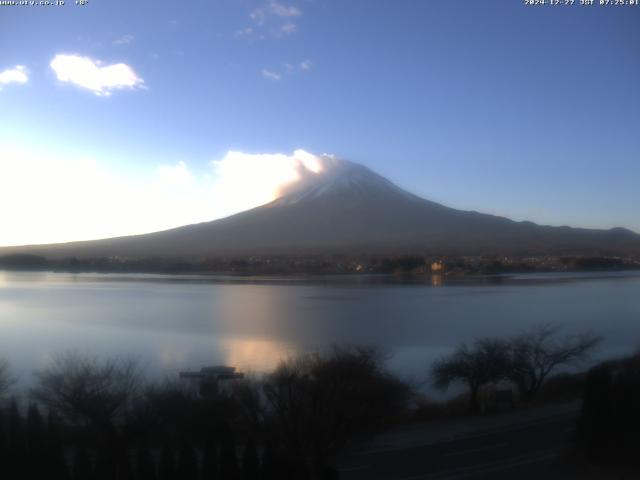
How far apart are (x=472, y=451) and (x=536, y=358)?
361 cm

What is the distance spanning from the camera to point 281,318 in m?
14.8

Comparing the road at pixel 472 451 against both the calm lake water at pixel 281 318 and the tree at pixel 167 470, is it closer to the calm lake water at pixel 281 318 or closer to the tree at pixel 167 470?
the tree at pixel 167 470

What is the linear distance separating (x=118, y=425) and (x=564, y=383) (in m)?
4.89

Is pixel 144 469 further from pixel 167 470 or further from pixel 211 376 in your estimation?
pixel 211 376

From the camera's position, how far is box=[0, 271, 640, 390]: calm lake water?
32.9ft

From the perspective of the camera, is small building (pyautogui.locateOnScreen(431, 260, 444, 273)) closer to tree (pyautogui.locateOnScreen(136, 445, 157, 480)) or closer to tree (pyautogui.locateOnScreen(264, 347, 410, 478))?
tree (pyautogui.locateOnScreen(264, 347, 410, 478))

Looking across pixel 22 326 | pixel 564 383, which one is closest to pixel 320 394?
pixel 564 383

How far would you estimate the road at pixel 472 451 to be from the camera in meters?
4.32

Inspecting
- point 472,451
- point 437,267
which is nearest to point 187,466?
point 472,451

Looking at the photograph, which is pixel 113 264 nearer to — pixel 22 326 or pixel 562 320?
pixel 22 326

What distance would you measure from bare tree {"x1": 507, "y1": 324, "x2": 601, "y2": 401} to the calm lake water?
110 cm

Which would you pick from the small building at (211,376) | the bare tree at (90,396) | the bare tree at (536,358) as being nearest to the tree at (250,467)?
the bare tree at (90,396)

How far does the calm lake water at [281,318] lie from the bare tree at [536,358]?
3.62 feet

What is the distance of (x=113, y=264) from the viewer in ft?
120
